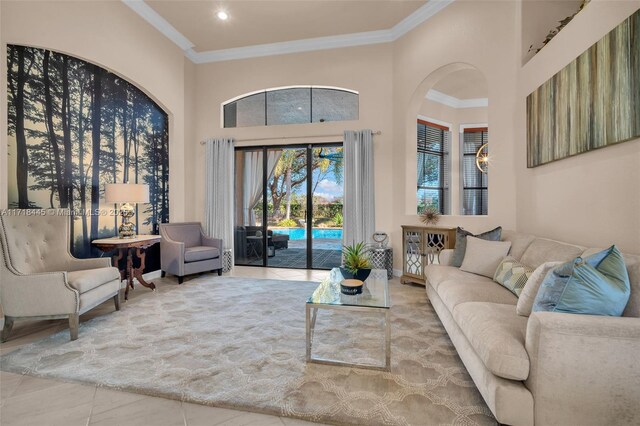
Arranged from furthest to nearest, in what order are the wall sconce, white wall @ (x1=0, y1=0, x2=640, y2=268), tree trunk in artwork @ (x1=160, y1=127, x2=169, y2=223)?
1. the wall sconce
2. tree trunk in artwork @ (x1=160, y1=127, x2=169, y2=223)
3. white wall @ (x1=0, y1=0, x2=640, y2=268)

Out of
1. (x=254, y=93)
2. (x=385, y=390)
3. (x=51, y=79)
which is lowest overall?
(x=385, y=390)

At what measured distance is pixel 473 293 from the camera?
2.29m

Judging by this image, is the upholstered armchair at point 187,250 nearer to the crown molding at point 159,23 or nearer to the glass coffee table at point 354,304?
the glass coffee table at point 354,304

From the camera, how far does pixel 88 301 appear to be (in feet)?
8.87

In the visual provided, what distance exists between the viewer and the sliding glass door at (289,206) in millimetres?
5242

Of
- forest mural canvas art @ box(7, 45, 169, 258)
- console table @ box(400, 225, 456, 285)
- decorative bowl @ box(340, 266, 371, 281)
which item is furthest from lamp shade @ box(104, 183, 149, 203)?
console table @ box(400, 225, 456, 285)

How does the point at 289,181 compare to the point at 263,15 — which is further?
the point at 289,181

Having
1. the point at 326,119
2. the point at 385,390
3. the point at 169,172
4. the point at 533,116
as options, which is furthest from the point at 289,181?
the point at 385,390

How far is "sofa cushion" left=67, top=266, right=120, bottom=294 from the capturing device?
8.66 ft

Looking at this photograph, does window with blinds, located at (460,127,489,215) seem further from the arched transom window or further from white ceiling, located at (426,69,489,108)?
the arched transom window

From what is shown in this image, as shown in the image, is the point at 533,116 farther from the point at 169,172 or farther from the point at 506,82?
the point at 169,172

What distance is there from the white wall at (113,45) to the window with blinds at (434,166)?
4.75 m

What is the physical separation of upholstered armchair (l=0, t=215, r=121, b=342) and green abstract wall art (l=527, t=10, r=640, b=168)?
441 cm

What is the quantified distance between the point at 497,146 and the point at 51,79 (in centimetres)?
519
